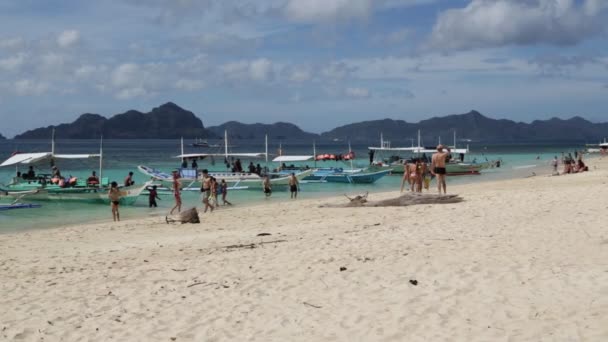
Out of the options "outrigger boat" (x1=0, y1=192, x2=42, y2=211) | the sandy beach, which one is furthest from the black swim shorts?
"outrigger boat" (x1=0, y1=192, x2=42, y2=211)

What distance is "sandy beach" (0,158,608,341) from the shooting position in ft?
21.4

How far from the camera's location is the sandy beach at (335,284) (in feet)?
21.4

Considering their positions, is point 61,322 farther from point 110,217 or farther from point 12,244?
point 110,217

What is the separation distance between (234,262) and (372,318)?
3.74 m

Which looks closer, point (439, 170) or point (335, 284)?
point (335, 284)

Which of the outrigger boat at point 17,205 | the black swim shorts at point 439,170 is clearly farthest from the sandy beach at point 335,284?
the outrigger boat at point 17,205

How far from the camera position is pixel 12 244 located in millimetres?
14938

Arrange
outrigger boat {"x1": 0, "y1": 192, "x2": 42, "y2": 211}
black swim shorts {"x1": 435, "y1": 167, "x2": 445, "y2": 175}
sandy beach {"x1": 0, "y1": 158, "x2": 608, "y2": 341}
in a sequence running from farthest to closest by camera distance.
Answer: outrigger boat {"x1": 0, "y1": 192, "x2": 42, "y2": 211}
black swim shorts {"x1": 435, "y1": 167, "x2": 445, "y2": 175}
sandy beach {"x1": 0, "y1": 158, "x2": 608, "y2": 341}

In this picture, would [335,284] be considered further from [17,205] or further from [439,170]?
[17,205]

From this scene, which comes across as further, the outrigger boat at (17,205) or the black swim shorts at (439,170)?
the outrigger boat at (17,205)

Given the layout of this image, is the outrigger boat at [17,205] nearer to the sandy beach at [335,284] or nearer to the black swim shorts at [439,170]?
the sandy beach at [335,284]

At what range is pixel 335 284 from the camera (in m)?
8.25

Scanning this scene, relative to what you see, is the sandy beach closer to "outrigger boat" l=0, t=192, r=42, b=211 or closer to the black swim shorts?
the black swim shorts

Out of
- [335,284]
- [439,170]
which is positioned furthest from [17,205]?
[335,284]
